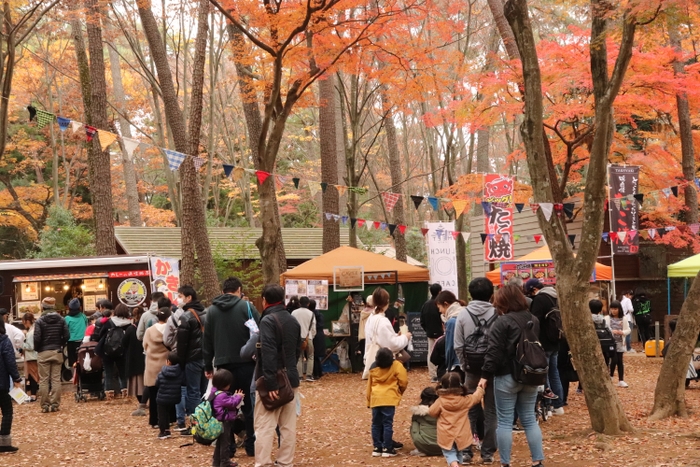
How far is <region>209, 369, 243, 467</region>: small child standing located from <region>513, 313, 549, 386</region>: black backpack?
7.84 feet

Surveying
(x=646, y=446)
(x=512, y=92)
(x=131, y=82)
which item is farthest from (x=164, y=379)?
(x=131, y=82)

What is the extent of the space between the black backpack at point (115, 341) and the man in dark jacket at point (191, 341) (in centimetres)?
351

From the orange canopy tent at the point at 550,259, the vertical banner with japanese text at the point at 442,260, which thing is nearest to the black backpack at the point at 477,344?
the vertical banner with japanese text at the point at 442,260

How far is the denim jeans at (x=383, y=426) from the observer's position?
673 cm

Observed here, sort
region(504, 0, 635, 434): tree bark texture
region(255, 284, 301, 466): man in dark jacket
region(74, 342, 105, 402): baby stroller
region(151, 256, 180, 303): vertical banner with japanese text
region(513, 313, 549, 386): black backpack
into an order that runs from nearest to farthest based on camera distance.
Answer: region(513, 313, 549, 386): black backpack → region(255, 284, 301, 466): man in dark jacket → region(504, 0, 635, 434): tree bark texture → region(74, 342, 105, 402): baby stroller → region(151, 256, 180, 303): vertical banner with japanese text

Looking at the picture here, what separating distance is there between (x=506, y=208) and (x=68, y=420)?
33.3 feet

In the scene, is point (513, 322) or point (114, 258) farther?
point (114, 258)

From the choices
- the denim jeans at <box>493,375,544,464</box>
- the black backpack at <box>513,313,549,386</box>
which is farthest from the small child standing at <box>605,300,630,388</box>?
the black backpack at <box>513,313,549,386</box>

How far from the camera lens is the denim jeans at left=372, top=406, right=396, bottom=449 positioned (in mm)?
6730

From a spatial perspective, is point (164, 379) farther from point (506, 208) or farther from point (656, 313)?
point (656, 313)

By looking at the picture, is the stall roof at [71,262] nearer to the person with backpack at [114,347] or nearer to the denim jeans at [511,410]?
the person with backpack at [114,347]

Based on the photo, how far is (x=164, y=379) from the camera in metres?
7.95

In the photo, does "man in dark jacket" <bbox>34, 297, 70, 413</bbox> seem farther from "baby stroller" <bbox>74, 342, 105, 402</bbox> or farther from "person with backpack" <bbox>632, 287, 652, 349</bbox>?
"person with backpack" <bbox>632, 287, 652, 349</bbox>

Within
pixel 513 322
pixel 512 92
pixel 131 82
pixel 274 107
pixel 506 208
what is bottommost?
pixel 513 322
